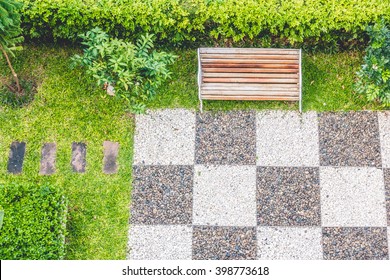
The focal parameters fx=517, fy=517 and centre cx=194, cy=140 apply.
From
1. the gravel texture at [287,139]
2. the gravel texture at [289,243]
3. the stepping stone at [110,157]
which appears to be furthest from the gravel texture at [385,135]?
the stepping stone at [110,157]

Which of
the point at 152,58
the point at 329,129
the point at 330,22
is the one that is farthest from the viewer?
the point at 329,129

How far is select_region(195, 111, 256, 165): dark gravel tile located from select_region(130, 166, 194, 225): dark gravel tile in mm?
318

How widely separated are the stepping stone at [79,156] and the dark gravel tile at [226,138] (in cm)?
140

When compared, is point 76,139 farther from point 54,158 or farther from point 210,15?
point 210,15

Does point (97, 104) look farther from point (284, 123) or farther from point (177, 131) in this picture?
point (284, 123)

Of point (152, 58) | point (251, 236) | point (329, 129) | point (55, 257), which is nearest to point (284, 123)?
point (329, 129)

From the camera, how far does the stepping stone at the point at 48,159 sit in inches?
252

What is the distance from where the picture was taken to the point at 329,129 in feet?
21.2

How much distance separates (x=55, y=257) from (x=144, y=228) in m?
1.09

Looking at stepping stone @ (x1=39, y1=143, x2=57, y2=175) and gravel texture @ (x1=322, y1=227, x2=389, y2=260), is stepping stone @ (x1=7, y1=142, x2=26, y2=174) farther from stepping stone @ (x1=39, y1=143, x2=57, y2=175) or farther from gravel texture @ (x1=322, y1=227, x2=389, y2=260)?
gravel texture @ (x1=322, y1=227, x2=389, y2=260)

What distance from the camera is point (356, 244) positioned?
6211 mm

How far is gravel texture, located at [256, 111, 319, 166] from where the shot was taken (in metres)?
6.40

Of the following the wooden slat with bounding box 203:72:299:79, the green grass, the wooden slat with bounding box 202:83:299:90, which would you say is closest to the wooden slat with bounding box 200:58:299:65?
the wooden slat with bounding box 203:72:299:79

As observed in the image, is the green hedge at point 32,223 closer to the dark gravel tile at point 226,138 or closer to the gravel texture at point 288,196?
the dark gravel tile at point 226,138
